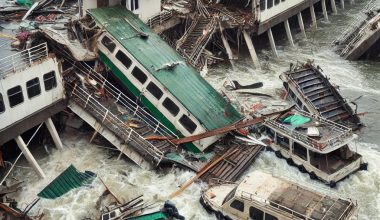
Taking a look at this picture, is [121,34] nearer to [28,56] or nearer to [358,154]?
[28,56]

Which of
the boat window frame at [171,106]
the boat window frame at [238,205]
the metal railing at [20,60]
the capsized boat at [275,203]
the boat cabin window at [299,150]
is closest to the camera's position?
the capsized boat at [275,203]

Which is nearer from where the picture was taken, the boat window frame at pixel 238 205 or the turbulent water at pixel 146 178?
the boat window frame at pixel 238 205

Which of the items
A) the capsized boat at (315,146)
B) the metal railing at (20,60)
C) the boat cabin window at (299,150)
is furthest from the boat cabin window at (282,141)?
the metal railing at (20,60)

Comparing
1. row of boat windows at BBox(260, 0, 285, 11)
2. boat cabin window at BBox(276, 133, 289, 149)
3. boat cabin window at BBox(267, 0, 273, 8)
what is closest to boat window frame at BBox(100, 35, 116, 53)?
boat cabin window at BBox(276, 133, 289, 149)

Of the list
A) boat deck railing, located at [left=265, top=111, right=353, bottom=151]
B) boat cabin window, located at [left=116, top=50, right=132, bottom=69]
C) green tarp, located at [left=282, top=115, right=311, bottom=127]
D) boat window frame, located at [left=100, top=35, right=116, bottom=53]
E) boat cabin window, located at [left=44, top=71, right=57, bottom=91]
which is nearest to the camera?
boat cabin window, located at [left=44, top=71, right=57, bottom=91]

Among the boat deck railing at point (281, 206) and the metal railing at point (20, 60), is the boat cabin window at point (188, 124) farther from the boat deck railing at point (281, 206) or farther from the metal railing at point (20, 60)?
the metal railing at point (20, 60)

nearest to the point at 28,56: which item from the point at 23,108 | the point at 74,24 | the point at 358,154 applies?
the point at 23,108

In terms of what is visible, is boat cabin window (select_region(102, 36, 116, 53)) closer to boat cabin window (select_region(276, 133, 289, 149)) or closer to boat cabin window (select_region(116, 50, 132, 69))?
boat cabin window (select_region(116, 50, 132, 69))
